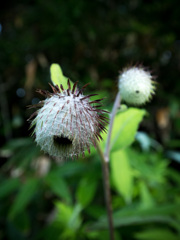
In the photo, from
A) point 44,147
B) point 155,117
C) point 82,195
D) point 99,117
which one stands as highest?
point 99,117

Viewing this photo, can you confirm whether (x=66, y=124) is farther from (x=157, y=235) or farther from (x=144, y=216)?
(x=157, y=235)

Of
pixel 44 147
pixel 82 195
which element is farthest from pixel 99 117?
pixel 82 195

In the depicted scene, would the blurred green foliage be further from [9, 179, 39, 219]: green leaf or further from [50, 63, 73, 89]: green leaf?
[50, 63, 73, 89]: green leaf

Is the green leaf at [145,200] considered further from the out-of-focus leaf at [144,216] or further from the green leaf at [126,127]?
the green leaf at [126,127]

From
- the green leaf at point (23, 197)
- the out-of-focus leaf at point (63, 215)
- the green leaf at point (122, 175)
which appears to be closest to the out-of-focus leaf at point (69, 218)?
the out-of-focus leaf at point (63, 215)

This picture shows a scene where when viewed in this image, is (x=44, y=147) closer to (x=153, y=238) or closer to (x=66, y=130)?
(x=66, y=130)

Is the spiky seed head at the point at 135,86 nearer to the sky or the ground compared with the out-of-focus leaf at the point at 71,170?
nearer to the sky
